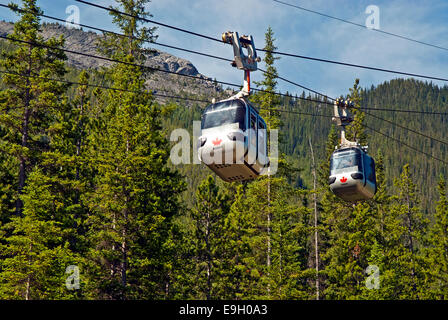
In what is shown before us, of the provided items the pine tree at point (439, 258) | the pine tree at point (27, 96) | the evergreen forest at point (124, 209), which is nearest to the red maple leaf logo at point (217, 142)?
the evergreen forest at point (124, 209)

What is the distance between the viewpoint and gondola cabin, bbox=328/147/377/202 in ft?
63.5

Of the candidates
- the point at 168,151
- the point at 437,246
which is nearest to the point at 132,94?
the point at 168,151

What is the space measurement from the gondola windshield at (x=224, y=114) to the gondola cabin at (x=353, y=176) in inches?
277

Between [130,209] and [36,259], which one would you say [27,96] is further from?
[36,259]

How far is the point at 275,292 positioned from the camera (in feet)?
113

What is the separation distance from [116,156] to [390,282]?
20.9 meters

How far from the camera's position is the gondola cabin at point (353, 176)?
19.3 meters

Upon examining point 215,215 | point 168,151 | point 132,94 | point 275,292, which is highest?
point 132,94

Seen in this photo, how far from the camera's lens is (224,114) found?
14.4 metres

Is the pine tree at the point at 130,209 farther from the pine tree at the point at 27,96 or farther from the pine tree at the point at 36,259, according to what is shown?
the pine tree at the point at 27,96

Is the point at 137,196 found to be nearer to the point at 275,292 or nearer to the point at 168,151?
the point at 168,151

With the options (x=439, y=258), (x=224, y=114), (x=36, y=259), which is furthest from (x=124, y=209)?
(x=439, y=258)

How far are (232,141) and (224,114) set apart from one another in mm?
1131

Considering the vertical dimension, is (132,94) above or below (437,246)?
above
